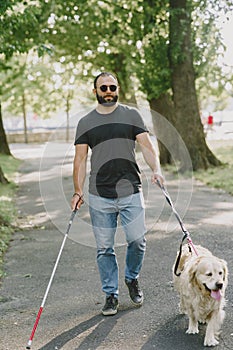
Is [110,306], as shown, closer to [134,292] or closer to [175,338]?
[134,292]

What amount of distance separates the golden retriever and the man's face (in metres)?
1.74

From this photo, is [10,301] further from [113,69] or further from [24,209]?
[113,69]

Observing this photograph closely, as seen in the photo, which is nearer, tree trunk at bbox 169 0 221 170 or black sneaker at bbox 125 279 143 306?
black sneaker at bbox 125 279 143 306

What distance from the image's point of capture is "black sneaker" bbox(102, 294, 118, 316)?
5.83 m

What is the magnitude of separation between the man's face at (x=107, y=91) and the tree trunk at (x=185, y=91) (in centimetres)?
1339

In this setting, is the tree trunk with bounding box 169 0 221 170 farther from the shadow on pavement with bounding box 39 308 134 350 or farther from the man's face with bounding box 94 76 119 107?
the shadow on pavement with bounding box 39 308 134 350

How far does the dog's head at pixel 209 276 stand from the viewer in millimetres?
4828

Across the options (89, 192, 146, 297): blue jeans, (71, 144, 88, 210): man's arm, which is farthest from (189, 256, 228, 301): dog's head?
(71, 144, 88, 210): man's arm

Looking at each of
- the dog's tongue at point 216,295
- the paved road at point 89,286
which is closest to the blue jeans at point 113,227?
the paved road at point 89,286

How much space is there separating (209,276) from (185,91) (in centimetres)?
1512

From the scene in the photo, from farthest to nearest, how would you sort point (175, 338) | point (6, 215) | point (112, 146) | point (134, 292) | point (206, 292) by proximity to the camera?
point (6, 215) < point (134, 292) < point (112, 146) < point (175, 338) < point (206, 292)

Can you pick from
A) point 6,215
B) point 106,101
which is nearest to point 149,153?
point 106,101

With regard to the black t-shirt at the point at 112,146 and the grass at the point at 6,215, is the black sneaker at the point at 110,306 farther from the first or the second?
the grass at the point at 6,215

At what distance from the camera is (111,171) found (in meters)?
5.75
